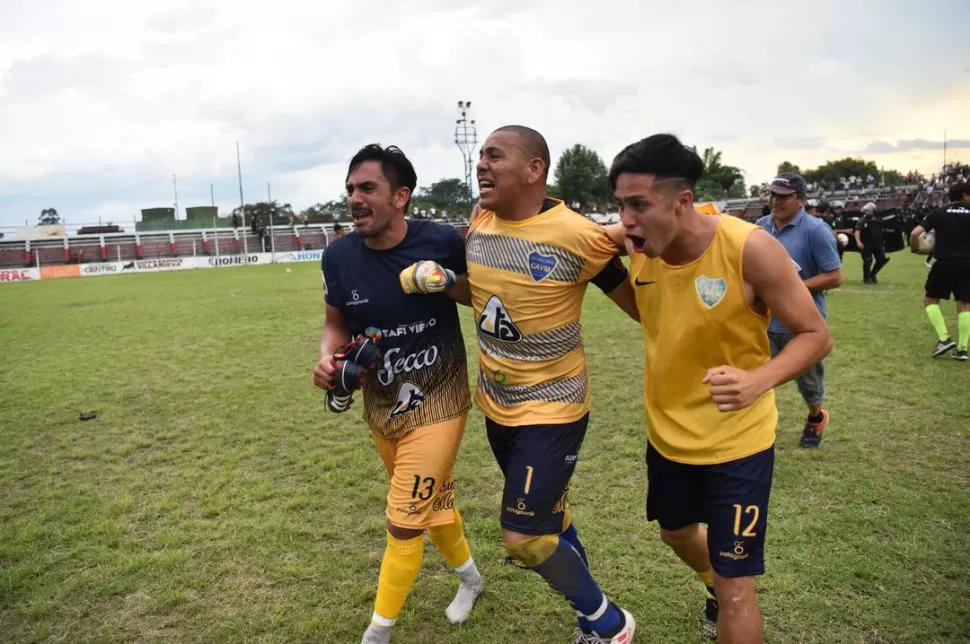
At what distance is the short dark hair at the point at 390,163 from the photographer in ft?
12.0

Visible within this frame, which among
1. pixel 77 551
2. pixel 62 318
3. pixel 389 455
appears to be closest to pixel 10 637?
pixel 77 551

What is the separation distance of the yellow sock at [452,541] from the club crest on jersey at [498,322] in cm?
114

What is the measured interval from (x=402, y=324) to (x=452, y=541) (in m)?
1.33

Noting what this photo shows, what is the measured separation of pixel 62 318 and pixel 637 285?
19.1 metres

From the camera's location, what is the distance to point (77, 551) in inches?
187

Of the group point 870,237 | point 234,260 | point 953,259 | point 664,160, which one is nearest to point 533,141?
point 664,160

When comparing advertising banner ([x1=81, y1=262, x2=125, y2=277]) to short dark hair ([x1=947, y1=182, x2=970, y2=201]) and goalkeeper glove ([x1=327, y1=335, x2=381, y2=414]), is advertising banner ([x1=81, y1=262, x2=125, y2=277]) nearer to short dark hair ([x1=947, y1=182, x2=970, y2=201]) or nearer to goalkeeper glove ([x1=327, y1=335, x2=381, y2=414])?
short dark hair ([x1=947, y1=182, x2=970, y2=201])

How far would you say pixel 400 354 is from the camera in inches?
144

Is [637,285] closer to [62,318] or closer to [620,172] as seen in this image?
[620,172]

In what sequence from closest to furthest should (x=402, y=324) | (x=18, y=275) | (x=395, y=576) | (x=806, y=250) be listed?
(x=395, y=576) → (x=402, y=324) → (x=806, y=250) → (x=18, y=275)

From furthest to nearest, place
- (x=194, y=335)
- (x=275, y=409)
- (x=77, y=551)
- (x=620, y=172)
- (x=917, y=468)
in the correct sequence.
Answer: (x=194, y=335)
(x=275, y=409)
(x=917, y=468)
(x=77, y=551)
(x=620, y=172)

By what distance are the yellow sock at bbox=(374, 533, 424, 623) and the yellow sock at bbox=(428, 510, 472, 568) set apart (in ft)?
1.12

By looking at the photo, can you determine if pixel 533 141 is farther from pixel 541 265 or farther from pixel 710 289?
pixel 710 289

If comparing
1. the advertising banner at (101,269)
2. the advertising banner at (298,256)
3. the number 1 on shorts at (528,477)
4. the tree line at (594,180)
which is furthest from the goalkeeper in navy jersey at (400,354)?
the tree line at (594,180)
